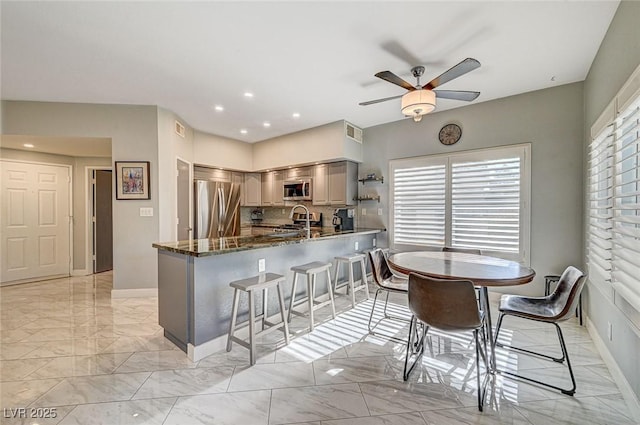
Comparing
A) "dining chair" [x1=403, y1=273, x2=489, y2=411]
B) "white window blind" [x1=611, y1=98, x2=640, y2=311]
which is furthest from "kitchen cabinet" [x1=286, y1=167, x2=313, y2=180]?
"white window blind" [x1=611, y1=98, x2=640, y2=311]

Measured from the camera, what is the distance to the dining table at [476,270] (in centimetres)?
195

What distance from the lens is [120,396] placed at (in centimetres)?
186

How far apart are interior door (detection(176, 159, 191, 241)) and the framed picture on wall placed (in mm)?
537

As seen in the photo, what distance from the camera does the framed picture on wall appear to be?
3.87m

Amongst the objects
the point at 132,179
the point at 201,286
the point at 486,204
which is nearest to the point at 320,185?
the point at 486,204

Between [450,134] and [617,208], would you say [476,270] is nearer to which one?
[617,208]

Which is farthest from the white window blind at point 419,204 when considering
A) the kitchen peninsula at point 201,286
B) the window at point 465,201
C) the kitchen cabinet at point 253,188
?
the kitchen cabinet at point 253,188

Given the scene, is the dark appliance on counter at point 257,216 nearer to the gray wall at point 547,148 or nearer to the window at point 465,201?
the window at point 465,201

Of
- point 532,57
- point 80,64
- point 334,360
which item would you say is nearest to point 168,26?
point 80,64

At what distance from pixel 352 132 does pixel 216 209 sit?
9.67 ft

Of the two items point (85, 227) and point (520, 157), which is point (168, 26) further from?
point (85, 227)

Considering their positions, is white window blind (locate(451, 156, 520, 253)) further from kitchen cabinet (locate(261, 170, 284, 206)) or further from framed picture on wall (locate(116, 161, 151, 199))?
framed picture on wall (locate(116, 161, 151, 199))

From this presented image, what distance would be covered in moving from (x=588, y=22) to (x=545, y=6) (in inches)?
20.2

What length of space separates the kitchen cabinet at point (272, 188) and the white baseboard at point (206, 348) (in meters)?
3.50
